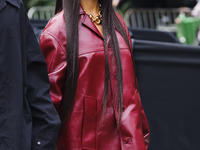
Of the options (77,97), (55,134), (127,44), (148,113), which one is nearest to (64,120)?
(77,97)

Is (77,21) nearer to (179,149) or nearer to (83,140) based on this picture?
Answer: (83,140)

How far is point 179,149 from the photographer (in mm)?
3619

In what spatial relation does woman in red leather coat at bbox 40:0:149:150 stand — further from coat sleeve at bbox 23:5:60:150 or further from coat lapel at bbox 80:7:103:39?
coat sleeve at bbox 23:5:60:150

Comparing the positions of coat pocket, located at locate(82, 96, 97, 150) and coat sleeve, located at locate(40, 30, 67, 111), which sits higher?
coat sleeve, located at locate(40, 30, 67, 111)

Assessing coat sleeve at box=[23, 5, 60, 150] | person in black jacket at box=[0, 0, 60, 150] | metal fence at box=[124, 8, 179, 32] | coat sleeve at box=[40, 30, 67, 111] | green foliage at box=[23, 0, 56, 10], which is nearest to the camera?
person in black jacket at box=[0, 0, 60, 150]

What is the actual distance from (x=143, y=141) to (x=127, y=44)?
66cm

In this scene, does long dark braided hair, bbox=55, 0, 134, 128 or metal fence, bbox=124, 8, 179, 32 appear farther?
metal fence, bbox=124, 8, 179, 32

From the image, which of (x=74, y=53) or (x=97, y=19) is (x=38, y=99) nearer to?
(x=74, y=53)

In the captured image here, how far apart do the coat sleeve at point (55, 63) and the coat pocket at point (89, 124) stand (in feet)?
0.61

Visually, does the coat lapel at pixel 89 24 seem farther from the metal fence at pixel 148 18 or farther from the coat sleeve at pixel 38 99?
the metal fence at pixel 148 18

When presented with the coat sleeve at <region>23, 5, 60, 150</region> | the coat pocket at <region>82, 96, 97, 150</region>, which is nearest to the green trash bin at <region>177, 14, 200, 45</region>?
the coat pocket at <region>82, 96, 97, 150</region>

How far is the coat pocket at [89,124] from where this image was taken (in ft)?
7.79

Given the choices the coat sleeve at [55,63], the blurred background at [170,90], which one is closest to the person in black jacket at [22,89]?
the coat sleeve at [55,63]

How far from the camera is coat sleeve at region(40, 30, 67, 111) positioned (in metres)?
2.30
